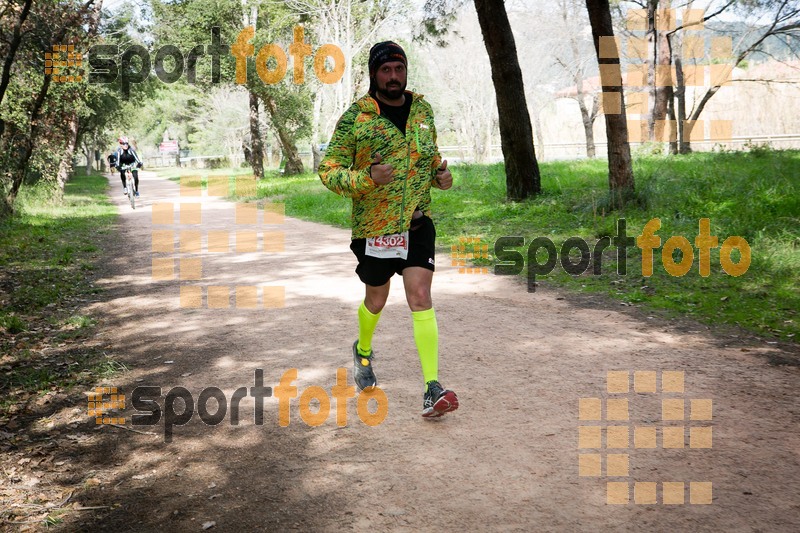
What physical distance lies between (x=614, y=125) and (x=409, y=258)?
8380 mm

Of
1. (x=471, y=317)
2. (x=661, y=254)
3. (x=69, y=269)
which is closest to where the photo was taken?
(x=471, y=317)

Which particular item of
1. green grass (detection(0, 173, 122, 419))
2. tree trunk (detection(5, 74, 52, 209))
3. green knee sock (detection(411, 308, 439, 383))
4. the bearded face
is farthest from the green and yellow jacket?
tree trunk (detection(5, 74, 52, 209))

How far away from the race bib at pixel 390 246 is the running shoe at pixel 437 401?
2.81ft

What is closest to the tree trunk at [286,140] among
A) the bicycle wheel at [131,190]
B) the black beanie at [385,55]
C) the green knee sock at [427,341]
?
the bicycle wheel at [131,190]

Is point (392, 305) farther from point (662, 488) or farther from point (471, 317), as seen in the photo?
point (662, 488)

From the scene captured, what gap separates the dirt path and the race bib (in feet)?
3.44

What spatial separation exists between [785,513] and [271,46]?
108ft

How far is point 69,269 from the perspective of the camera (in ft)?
35.0

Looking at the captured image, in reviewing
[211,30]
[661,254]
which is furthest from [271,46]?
[661,254]

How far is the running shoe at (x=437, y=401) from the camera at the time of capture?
13.9 ft

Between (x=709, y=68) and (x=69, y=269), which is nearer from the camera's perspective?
(x=69, y=269)

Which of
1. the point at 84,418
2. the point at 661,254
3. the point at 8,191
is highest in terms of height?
the point at 8,191

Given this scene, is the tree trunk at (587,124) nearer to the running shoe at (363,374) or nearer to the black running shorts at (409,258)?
the running shoe at (363,374)

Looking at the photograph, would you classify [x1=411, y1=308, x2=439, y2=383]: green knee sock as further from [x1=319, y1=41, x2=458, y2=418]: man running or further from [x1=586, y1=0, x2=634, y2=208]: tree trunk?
[x1=586, y1=0, x2=634, y2=208]: tree trunk
